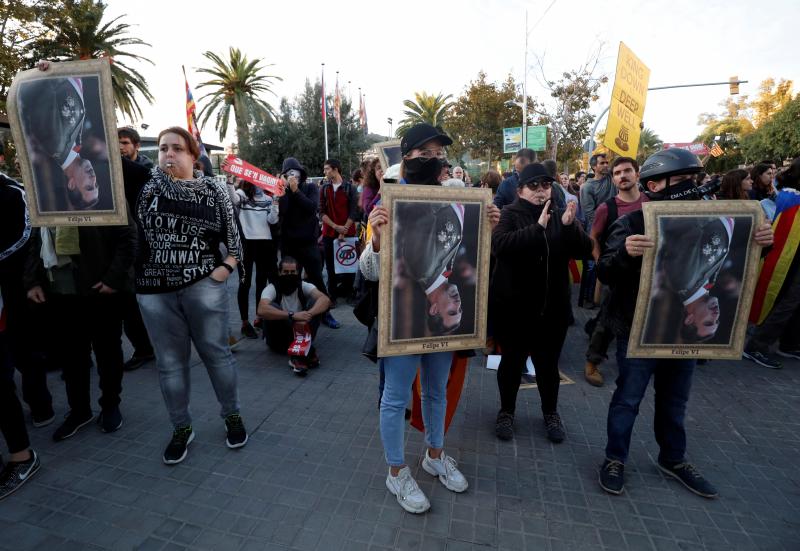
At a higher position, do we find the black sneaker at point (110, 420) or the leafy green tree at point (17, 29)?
the leafy green tree at point (17, 29)

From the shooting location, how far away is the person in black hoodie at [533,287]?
3.09 metres

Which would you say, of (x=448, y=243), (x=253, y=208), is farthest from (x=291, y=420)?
(x=253, y=208)

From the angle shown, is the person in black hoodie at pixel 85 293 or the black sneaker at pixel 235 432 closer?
the black sneaker at pixel 235 432

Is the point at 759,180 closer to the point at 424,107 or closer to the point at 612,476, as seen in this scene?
the point at 612,476

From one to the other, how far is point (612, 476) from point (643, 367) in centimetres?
→ 72

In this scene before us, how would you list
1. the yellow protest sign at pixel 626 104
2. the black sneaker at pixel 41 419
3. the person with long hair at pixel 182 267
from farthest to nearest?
1. the yellow protest sign at pixel 626 104
2. the black sneaker at pixel 41 419
3. the person with long hair at pixel 182 267

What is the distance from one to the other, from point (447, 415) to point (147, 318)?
215 cm

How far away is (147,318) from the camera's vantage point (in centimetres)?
293

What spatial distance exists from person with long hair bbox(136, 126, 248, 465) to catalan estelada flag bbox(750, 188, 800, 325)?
17.3ft

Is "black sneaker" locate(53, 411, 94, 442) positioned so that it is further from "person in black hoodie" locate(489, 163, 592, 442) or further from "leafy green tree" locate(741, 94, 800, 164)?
"leafy green tree" locate(741, 94, 800, 164)

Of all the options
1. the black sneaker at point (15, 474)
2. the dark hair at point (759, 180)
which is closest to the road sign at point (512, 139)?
the dark hair at point (759, 180)

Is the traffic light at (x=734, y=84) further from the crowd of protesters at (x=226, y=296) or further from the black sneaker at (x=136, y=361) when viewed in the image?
the black sneaker at (x=136, y=361)

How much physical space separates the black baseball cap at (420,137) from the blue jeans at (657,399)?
1.68m

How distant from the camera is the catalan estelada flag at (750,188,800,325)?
4.74 m
